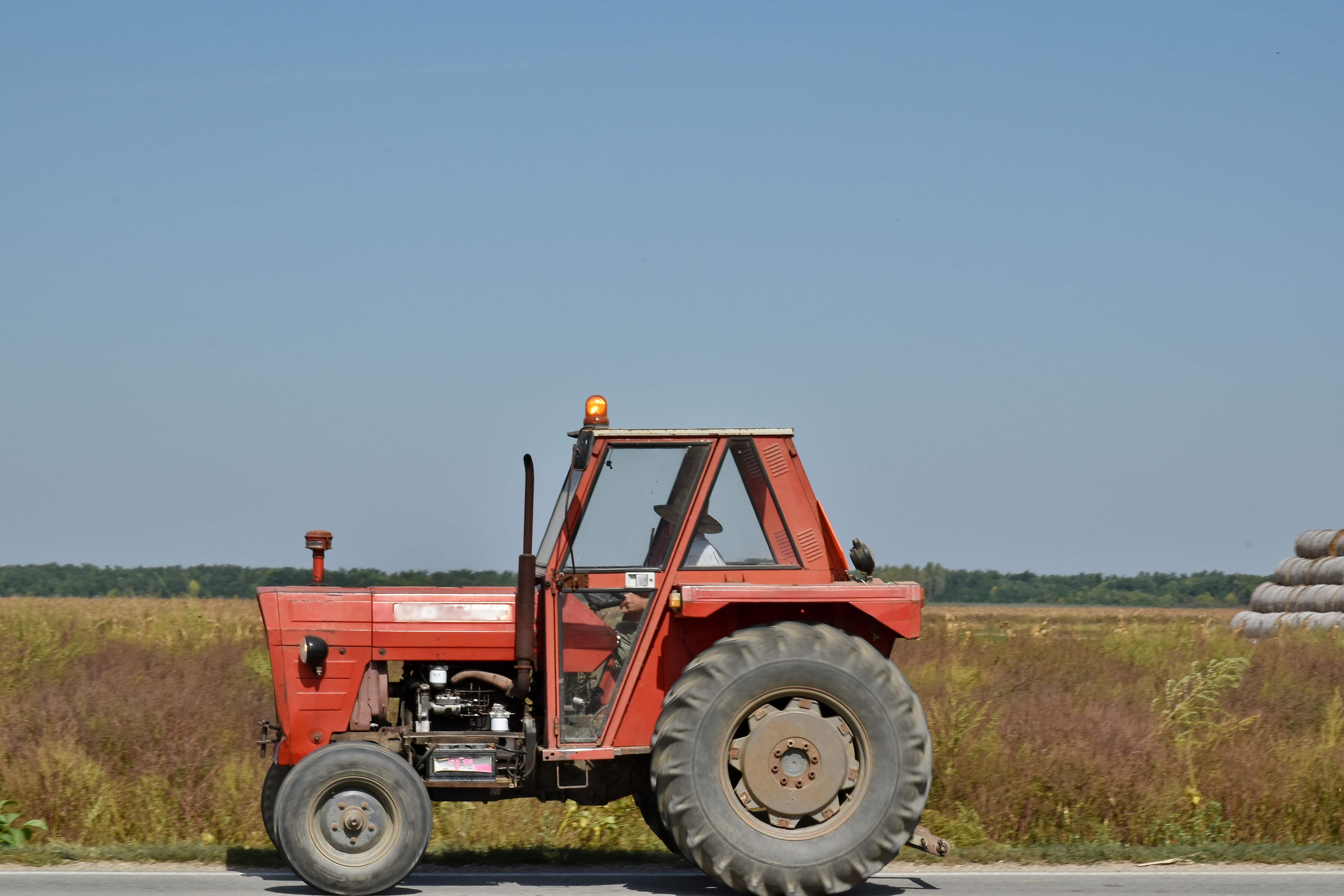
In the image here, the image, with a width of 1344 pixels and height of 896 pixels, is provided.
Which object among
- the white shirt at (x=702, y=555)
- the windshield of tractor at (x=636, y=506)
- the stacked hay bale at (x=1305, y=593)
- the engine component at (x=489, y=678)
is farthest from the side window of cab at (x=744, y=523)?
the stacked hay bale at (x=1305, y=593)

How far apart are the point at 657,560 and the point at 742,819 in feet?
4.57

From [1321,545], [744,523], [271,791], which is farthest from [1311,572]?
[271,791]

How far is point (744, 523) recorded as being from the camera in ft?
24.0

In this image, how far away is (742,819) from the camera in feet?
22.5

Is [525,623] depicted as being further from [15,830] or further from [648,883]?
[15,830]

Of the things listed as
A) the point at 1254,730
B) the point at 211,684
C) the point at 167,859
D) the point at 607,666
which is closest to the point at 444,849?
the point at 167,859

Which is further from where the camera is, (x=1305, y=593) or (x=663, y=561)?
(x=1305, y=593)

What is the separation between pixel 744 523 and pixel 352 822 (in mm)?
2493

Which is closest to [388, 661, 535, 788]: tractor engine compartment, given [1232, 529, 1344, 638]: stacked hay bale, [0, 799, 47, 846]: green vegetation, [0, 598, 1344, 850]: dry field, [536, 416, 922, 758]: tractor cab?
[536, 416, 922, 758]: tractor cab

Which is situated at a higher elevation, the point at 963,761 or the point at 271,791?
the point at 271,791

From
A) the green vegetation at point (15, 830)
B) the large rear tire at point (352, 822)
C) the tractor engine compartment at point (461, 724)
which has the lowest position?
the green vegetation at point (15, 830)

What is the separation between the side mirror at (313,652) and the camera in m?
7.21

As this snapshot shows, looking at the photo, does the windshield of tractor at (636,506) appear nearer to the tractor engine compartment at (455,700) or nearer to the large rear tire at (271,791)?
the tractor engine compartment at (455,700)

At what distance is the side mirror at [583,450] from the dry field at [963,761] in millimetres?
2702
